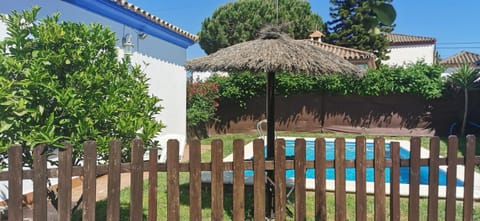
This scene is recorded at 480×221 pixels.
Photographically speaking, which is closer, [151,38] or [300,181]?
[300,181]

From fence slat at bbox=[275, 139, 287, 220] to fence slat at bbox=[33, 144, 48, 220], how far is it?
215 centimetres

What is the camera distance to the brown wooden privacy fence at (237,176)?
3.14 m

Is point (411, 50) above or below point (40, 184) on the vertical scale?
above

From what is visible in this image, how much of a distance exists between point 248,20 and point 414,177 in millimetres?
25622

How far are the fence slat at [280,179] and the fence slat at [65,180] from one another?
194 cm

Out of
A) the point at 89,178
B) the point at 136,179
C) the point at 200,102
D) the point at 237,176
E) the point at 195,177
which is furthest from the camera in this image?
the point at 200,102

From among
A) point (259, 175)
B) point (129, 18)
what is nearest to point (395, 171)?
point (259, 175)

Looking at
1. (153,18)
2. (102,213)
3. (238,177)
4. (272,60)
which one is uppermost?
(153,18)

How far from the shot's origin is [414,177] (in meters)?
3.75

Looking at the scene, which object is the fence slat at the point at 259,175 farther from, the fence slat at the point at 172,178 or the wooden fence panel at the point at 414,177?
the wooden fence panel at the point at 414,177

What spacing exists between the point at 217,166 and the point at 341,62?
113 inches

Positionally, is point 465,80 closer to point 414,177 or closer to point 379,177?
point 414,177

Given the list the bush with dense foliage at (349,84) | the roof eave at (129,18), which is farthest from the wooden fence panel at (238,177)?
the bush with dense foliage at (349,84)

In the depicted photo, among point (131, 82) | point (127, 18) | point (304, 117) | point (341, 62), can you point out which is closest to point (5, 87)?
point (131, 82)
